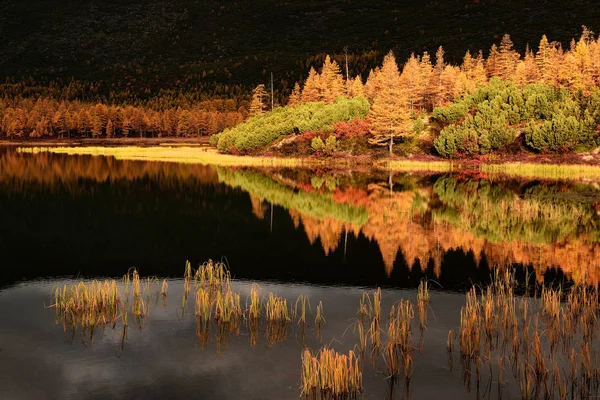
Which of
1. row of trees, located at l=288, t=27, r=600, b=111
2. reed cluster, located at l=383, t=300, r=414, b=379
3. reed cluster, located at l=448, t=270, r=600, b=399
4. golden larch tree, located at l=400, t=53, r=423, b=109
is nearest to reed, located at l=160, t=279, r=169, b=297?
reed cluster, located at l=383, t=300, r=414, b=379

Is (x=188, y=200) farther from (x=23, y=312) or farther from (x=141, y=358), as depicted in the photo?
(x=141, y=358)

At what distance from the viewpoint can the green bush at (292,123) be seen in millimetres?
100775

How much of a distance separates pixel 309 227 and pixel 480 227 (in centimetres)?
1049

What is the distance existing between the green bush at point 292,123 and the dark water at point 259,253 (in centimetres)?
3616

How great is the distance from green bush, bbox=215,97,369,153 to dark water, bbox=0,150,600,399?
119ft

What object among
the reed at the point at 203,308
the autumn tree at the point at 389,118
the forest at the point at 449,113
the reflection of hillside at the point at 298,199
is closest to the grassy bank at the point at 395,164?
the forest at the point at 449,113

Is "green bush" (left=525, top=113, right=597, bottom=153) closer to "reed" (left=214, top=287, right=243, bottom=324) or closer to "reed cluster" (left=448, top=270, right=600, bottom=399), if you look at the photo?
"reed cluster" (left=448, top=270, right=600, bottom=399)

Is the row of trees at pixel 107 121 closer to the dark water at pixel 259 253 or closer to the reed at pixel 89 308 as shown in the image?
the dark water at pixel 259 253

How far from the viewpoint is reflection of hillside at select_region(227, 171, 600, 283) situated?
28297 mm

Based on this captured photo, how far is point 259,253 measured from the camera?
30250 mm

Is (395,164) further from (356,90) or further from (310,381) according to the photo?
(310,381)

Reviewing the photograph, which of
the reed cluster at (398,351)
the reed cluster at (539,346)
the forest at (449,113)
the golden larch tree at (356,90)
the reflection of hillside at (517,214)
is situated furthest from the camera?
the golden larch tree at (356,90)

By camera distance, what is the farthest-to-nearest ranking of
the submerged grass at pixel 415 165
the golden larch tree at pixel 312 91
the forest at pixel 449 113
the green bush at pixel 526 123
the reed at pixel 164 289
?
the golden larch tree at pixel 312 91
the forest at pixel 449 113
the submerged grass at pixel 415 165
the green bush at pixel 526 123
the reed at pixel 164 289

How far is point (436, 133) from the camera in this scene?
92.2 metres
